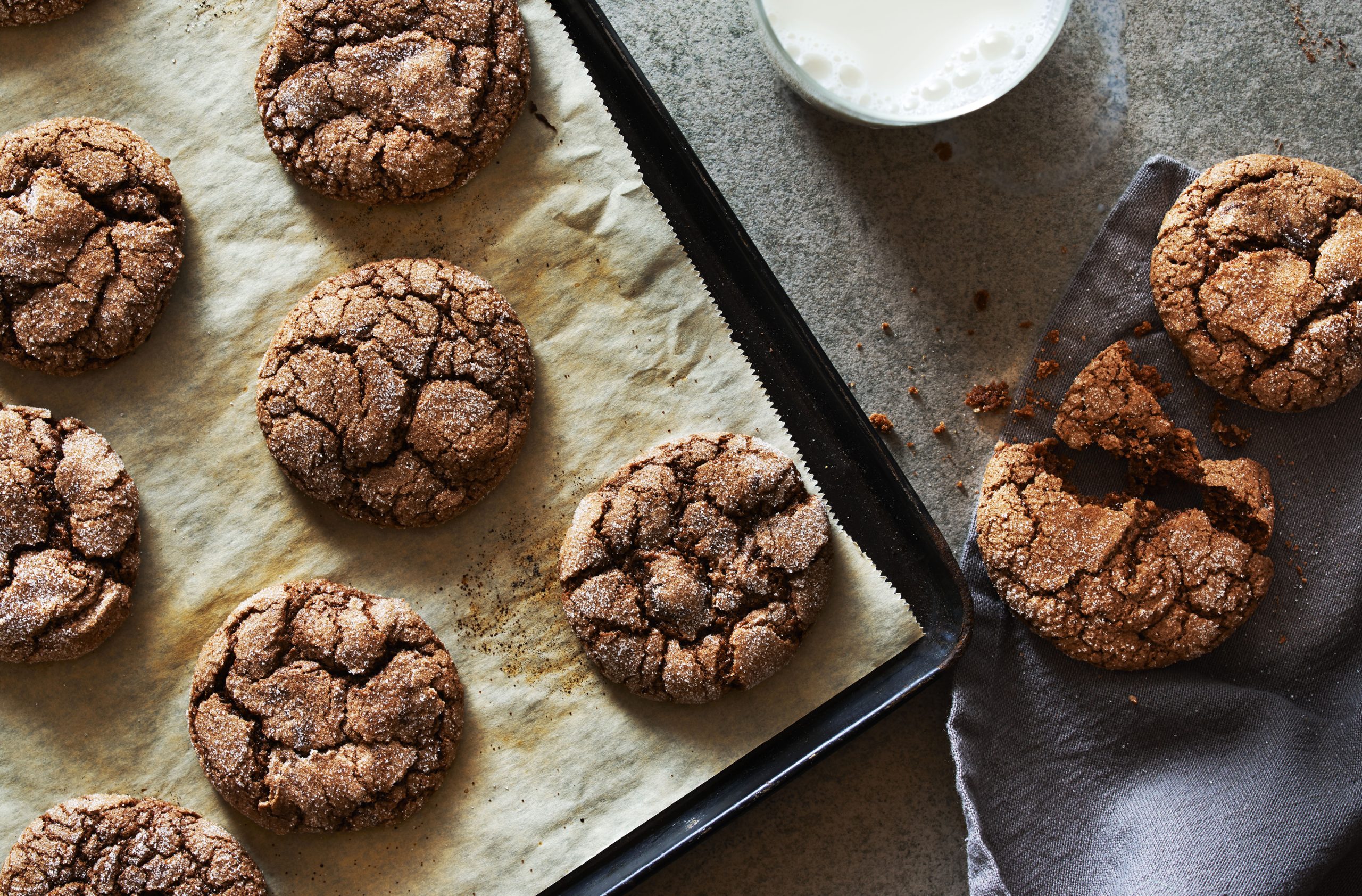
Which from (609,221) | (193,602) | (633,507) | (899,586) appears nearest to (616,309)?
(609,221)

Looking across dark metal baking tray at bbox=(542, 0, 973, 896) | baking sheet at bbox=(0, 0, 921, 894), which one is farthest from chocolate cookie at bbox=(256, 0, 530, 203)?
dark metal baking tray at bbox=(542, 0, 973, 896)

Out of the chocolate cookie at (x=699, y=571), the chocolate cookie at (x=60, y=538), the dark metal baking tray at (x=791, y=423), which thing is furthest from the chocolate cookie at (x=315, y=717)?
the dark metal baking tray at (x=791, y=423)

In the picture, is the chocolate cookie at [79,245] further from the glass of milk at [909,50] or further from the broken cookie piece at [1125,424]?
the broken cookie piece at [1125,424]

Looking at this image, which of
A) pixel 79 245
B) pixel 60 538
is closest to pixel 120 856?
pixel 60 538

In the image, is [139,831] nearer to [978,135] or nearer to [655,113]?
[655,113]

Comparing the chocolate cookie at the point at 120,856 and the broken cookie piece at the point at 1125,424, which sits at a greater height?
the chocolate cookie at the point at 120,856

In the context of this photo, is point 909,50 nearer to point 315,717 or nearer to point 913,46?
point 913,46

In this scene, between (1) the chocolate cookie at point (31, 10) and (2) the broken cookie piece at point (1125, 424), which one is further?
(2) the broken cookie piece at point (1125, 424)
